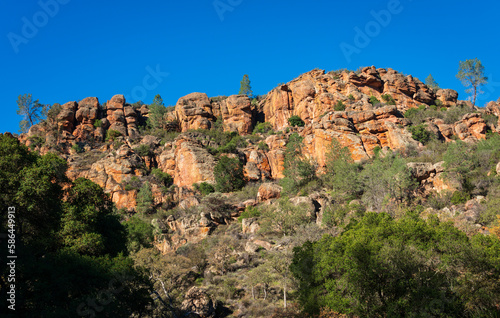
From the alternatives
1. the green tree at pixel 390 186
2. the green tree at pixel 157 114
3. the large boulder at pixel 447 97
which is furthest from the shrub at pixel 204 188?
the large boulder at pixel 447 97

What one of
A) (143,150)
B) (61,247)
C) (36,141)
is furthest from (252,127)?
(61,247)

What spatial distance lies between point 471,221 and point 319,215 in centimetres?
1652

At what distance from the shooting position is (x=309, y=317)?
21.4 metres

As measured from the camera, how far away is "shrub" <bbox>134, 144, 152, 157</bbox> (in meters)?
67.7

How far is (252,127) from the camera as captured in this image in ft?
271

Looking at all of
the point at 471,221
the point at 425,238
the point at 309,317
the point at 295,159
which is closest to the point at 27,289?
the point at 309,317

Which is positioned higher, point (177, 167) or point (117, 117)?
point (117, 117)

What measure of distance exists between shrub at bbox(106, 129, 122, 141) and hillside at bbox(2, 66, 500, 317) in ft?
1.57

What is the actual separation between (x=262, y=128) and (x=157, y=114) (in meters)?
25.0

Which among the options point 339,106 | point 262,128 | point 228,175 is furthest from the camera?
point 262,128

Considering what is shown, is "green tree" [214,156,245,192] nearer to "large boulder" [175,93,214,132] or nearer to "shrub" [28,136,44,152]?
"large boulder" [175,93,214,132]

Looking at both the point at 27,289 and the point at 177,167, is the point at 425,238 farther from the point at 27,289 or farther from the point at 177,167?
the point at 177,167

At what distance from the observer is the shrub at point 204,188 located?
188 feet

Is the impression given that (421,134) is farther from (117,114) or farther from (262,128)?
(117,114)
